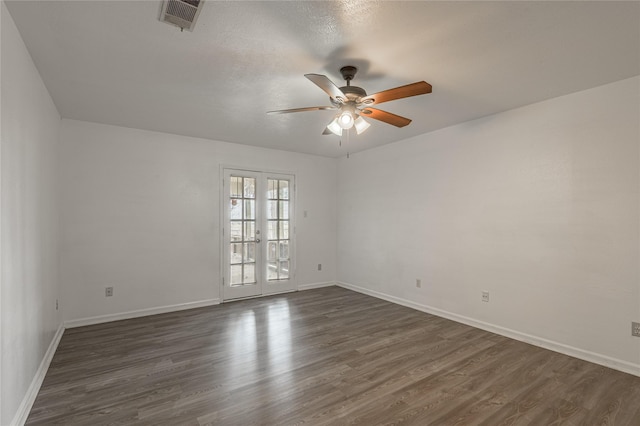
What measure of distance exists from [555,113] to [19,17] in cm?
453

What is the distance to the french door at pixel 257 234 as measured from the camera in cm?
502

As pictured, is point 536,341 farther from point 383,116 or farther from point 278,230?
point 278,230

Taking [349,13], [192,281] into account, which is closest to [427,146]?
[349,13]

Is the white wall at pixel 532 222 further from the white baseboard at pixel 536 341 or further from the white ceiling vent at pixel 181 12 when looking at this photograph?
the white ceiling vent at pixel 181 12

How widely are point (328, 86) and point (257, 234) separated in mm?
3502

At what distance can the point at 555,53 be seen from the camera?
234 cm

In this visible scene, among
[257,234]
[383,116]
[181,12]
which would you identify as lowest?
[257,234]

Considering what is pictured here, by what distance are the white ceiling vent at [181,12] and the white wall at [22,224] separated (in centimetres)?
90

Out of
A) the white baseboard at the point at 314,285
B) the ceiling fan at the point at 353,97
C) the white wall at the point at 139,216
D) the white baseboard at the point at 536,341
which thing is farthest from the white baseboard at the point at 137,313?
the ceiling fan at the point at 353,97

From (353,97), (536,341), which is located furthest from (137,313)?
(536,341)

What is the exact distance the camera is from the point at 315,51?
90.0 inches

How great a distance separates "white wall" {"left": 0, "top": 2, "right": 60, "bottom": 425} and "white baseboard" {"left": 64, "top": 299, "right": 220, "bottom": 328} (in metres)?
0.82

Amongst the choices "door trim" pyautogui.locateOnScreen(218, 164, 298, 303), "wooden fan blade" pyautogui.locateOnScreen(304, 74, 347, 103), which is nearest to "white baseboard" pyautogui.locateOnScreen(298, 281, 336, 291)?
"door trim" pyautogui.locateOnScreen(218, 164, 298, 303)

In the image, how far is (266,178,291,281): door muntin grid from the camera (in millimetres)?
5441
